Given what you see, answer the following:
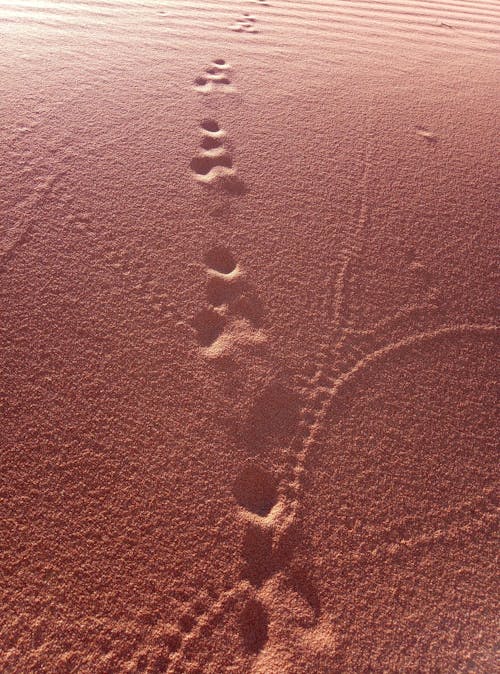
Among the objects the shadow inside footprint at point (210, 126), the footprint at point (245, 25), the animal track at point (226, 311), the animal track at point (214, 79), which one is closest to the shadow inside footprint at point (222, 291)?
the animal track at point (226, 311)

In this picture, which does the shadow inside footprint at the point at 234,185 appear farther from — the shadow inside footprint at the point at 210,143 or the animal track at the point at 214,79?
the animal track at the point at 214,79

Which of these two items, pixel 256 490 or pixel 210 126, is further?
pixel 210 126

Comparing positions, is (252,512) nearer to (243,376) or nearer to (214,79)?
(243,376)

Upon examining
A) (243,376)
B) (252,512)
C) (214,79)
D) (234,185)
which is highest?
(214,79)

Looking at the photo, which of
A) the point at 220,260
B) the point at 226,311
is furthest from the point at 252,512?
the point at 220,260

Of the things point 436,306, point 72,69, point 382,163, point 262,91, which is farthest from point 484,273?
point 72,69

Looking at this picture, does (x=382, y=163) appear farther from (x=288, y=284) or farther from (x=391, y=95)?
(x=288, y=284)

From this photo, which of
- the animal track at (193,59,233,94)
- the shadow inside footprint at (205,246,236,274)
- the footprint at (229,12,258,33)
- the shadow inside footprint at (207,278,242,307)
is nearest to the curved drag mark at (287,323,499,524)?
the shadow inside footprint at (207,278,242,307)
